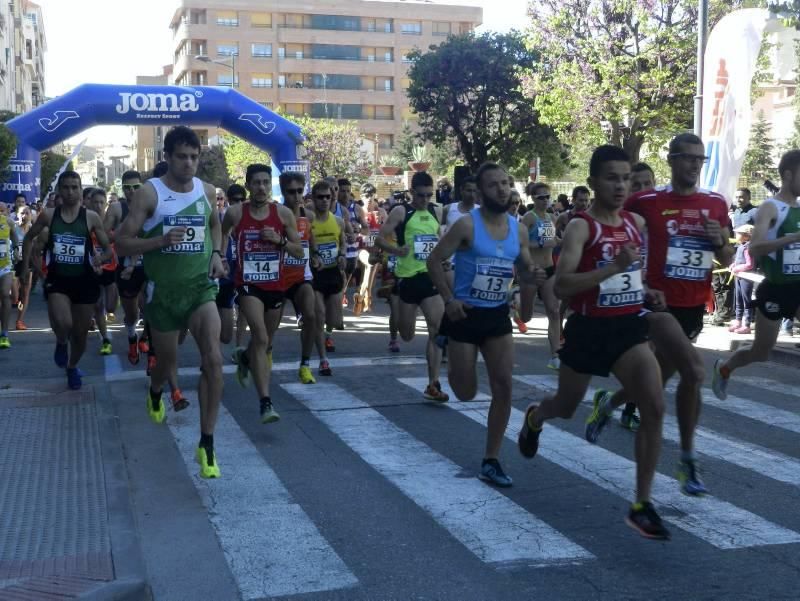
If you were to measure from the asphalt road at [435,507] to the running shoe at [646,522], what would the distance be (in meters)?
0.10

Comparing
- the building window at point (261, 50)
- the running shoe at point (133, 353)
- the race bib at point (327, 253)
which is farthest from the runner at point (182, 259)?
the building window at point (261, 50)

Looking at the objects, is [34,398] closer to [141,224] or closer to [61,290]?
[61,290]

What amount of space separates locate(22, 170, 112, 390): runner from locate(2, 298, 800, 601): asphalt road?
697 mm

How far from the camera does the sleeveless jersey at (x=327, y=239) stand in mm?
11172

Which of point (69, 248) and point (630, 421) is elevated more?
point (69, 248)

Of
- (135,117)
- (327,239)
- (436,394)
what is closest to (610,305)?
(436,394)

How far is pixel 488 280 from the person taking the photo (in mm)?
6473

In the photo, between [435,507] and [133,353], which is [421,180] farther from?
[435,507]

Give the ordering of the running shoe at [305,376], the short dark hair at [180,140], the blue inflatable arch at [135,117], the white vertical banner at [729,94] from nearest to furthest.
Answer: the short dark hair at [180,140] < the running shoe at [305,376] < the white vertical banner at [729,94] < the blue inflatable arch at [135,117]

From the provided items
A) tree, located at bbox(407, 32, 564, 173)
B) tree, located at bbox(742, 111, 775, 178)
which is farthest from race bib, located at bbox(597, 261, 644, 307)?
tree, located at bbox(742, 111, 775, 178)

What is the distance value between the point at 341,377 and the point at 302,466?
3651 mm

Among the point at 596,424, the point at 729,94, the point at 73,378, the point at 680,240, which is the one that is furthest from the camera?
the point at 729,94

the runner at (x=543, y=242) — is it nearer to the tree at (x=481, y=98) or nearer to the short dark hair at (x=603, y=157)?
the short dark hair at (x=603, y=157)

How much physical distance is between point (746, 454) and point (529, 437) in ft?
5.98
